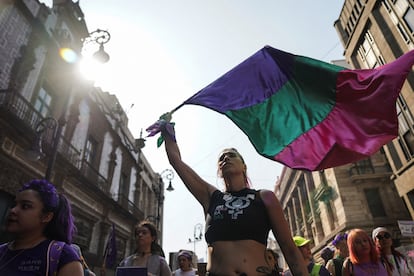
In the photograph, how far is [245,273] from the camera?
5.72 feet

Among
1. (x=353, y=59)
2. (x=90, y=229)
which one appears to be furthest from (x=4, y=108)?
(x=353, y=59)

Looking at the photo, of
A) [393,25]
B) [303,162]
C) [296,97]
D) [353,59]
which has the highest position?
[353,59]

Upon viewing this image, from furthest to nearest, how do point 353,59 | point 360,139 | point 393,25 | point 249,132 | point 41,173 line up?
point 353,59
point 393,25
point 41,173
point 249,132
point 360,139

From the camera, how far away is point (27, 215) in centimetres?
197

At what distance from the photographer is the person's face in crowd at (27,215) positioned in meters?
1.93

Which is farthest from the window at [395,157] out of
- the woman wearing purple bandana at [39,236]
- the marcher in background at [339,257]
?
the woman wearing purple bandana at [39,236]

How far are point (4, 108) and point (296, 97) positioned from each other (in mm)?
8692

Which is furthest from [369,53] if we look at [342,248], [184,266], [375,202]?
[184,266]

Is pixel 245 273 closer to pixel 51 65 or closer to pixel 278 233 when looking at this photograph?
pixel 278 233

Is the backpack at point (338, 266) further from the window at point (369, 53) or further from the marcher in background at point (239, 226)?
the window at point (369, 53)

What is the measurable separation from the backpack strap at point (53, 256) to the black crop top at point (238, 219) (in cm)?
100

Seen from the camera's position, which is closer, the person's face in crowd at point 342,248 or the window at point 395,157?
the person's face in crowd at point 342,248

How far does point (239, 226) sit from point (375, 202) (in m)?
19.6

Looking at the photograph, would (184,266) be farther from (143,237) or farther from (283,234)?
(283,234)
